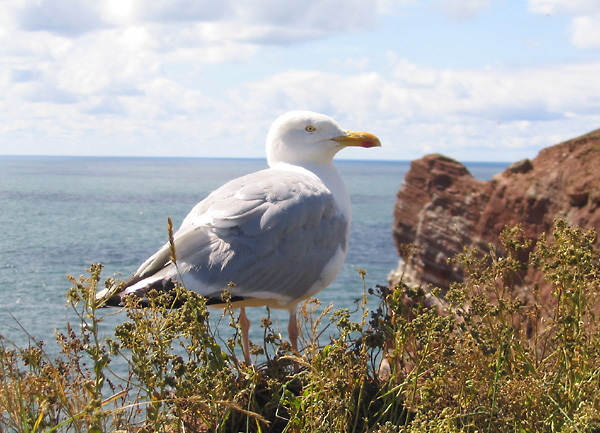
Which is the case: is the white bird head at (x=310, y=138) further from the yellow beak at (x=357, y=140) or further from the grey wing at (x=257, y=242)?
the grey wing at (x=257, y=242)

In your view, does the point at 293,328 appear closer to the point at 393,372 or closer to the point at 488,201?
the point at 393,372

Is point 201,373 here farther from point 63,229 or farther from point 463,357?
point 63,229

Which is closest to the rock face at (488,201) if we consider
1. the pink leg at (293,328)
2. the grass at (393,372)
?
the pink leg at (293,328)

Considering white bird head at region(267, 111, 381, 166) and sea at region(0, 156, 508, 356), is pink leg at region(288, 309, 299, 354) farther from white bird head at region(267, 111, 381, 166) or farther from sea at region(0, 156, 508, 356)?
white bird head at region(267, 111, 381, 166)

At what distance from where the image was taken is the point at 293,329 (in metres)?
4.31

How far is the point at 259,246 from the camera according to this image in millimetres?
3742

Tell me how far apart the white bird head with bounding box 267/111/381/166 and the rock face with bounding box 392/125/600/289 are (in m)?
7.96

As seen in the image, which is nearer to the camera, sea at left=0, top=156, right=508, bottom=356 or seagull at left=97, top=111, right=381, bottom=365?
seagull at left=97, top=111, right=381, bottom=365

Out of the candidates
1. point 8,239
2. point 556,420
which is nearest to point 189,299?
point 556,420

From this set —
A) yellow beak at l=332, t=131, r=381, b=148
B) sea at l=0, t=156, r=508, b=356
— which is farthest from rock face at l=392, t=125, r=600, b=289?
yellow beak at l=332, t=131, r=381, b=148

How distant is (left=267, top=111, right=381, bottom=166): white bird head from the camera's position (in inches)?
187

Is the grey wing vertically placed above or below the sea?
above

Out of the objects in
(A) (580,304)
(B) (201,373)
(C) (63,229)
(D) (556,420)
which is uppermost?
(A) (580,304)

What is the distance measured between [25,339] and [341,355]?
8.30 m
